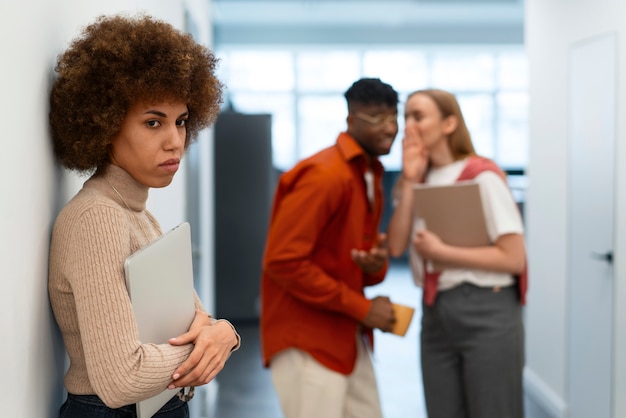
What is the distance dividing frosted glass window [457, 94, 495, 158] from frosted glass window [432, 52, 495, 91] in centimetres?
18

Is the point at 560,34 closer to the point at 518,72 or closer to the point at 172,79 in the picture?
the point at 172,79

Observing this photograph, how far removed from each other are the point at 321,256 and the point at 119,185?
1.16m

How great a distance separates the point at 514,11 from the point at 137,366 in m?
11.0

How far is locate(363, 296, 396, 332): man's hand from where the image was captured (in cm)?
241

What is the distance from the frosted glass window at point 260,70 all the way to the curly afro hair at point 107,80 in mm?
11054

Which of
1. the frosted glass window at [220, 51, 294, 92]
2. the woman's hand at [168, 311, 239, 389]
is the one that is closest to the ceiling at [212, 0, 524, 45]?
the frosted glass window at [220, 51, 294, 92]

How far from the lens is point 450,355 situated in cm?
256

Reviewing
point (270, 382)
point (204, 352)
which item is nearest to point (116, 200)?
point (204, 352)

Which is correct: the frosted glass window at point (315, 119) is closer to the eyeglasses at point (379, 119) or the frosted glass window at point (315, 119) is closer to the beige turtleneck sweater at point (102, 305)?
the eyeglasses at point (379, 119)

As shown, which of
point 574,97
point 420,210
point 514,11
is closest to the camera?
point 420,210

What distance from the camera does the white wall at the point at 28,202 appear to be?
110cm

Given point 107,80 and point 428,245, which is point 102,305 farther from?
point 428,245

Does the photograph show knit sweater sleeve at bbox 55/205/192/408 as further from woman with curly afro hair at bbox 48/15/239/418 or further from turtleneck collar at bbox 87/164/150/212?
turtleneck collar at bbox 87/164/150/212

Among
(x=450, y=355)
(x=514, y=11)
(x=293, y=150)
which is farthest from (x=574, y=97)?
(x=293, y=150)
